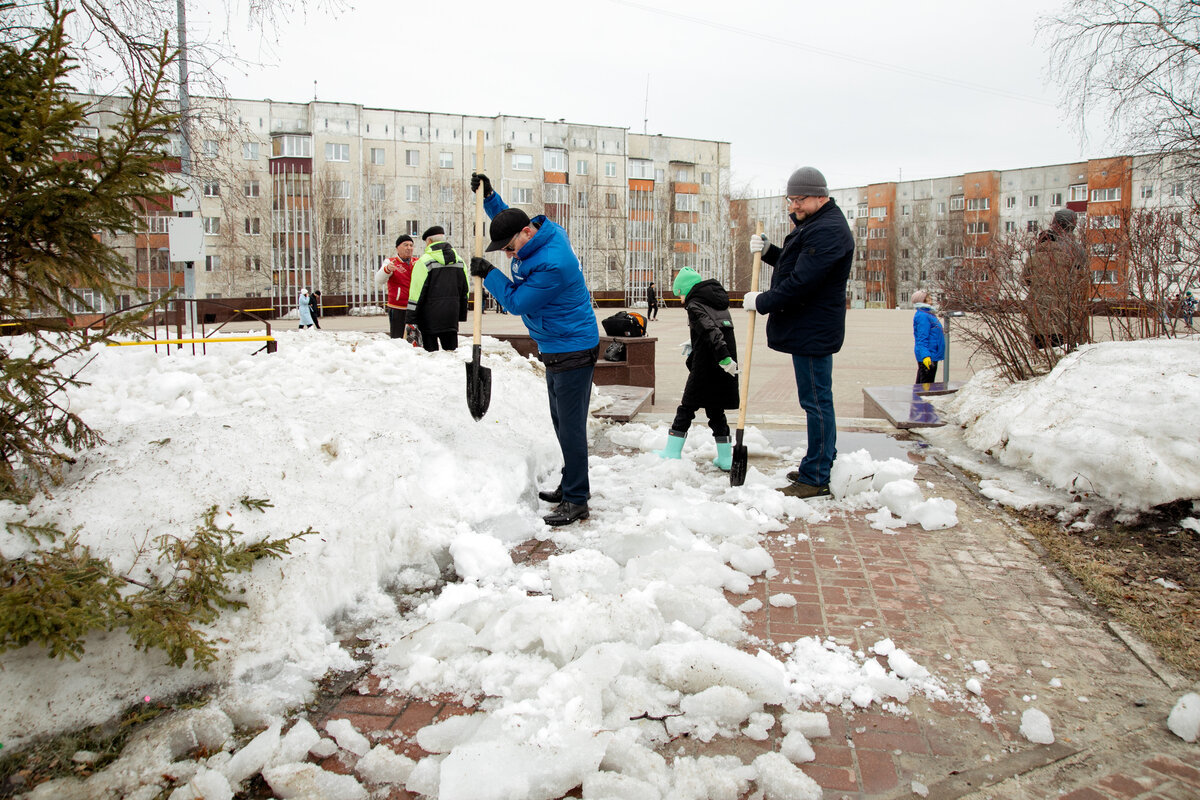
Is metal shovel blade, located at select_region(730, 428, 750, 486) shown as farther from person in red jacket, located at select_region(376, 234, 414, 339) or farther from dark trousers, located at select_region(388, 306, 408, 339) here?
dark trousers, located at select_region(388, 306, 408, 339)

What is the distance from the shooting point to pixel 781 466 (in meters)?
6.14

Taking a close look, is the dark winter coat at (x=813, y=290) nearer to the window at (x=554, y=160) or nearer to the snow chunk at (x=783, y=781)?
the snow chunk at (x=783, y=781)

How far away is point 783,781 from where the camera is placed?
2.28 meters

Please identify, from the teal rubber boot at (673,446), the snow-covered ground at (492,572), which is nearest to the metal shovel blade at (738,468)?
the snow-covered ground at (492,572)

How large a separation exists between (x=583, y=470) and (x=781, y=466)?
6.66ft

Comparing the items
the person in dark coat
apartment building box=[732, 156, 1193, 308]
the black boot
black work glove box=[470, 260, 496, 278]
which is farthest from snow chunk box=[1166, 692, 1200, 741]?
apartment building box=[732, 156, 1193, 308]

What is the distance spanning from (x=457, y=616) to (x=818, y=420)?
2910 millimetres

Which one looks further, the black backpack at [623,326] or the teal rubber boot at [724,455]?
the black backpack at [623,326]

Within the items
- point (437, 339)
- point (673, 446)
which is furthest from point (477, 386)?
point (437, 339)

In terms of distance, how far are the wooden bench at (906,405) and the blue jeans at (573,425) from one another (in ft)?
13.6

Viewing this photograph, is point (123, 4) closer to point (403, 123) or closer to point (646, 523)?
point (646, 523)

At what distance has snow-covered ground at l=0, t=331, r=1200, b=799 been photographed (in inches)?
94.8

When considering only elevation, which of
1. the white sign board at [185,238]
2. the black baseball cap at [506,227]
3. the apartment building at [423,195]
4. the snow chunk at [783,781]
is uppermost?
the apartment building at [423,195]

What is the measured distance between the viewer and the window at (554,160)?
63.7m
